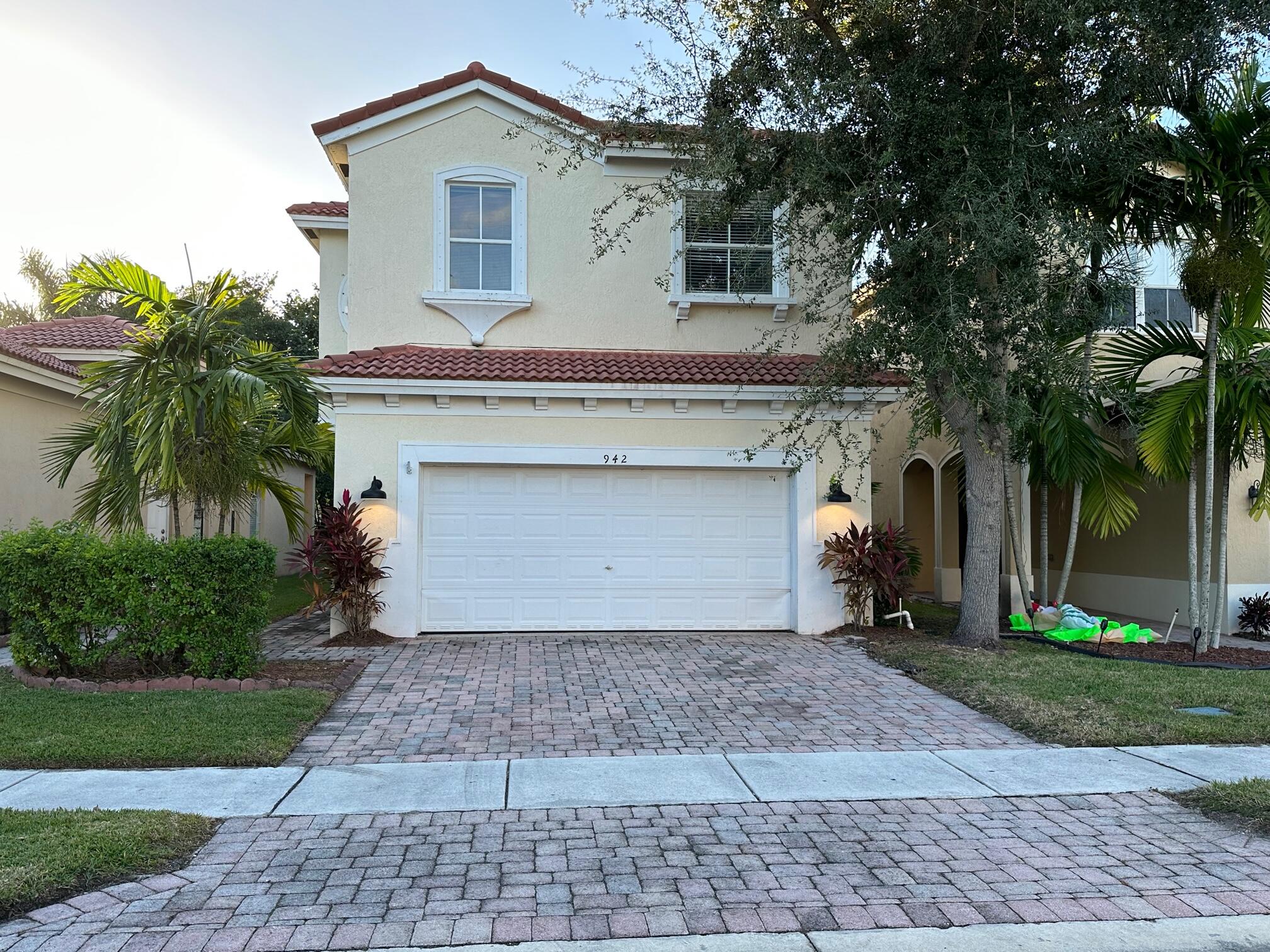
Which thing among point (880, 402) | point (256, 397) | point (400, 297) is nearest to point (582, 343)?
point (400, 297)

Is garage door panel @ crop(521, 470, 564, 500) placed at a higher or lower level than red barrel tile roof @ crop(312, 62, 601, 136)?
lower

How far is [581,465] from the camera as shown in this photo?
12.1 metres

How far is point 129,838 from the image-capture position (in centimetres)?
460

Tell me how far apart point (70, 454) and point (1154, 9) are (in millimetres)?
12744

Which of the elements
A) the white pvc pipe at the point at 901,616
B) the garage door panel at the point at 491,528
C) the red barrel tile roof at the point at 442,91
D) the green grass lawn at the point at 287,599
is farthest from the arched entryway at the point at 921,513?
the green grass lawn at the point at 287,599

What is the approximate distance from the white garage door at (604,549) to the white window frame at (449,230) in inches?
103

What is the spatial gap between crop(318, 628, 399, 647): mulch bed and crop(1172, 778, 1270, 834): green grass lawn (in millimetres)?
8585

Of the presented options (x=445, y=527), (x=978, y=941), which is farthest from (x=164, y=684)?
(x=978, y=941)

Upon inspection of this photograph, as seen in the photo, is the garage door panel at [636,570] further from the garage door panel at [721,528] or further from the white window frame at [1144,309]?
the white window frame at [1144,309]

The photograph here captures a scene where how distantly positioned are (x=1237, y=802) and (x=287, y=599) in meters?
15.6

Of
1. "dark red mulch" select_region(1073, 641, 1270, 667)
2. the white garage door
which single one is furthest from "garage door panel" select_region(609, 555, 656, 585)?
"dark red mulch" select_region(1073, 641, 1270, 667)

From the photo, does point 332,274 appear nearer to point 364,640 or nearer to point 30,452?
point 30,452

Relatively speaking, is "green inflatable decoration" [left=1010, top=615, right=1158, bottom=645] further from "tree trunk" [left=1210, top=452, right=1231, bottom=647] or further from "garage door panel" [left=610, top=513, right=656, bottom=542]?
"garage door panel" [left=610, top=513, right=656, bottom=542]

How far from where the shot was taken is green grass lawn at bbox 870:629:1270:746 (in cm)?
691
